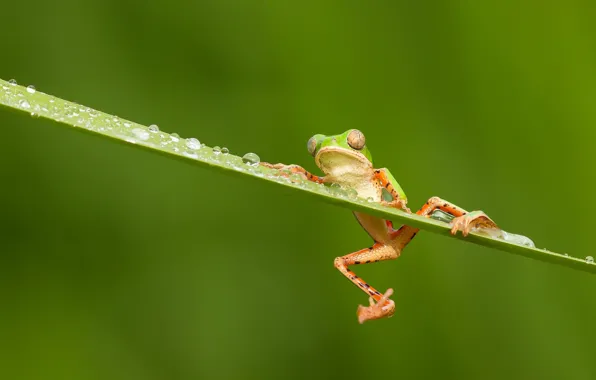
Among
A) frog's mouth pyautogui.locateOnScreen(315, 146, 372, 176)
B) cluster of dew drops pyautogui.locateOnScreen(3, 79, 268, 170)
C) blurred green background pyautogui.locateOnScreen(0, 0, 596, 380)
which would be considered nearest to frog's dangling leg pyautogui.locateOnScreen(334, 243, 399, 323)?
frog's mouth pyautogui.locateOnScreen(315, 146, 372, 176)

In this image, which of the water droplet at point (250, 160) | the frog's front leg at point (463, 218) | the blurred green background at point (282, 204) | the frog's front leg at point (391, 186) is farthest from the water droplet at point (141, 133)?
the blurred green background at point (282, 204)

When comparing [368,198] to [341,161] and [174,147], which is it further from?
[174,147]

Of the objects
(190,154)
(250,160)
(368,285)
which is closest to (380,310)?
(368,285)

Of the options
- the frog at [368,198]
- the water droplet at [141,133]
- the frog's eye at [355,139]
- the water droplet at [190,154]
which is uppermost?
the frog's eye at [355,139]

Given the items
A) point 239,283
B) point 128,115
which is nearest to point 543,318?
point 239,283

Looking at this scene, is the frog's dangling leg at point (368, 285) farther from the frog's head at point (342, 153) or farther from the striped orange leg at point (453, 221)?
the frog's head at point (342, 153)

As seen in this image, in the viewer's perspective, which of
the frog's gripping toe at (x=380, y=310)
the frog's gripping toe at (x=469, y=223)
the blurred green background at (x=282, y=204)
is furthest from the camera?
the blurred green background at (x=282, y=204)
